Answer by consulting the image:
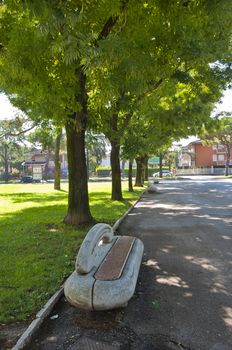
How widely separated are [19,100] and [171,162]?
3375 inches

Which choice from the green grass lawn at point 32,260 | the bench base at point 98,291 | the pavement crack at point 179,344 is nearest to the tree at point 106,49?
the green grass lawn at point 32,260

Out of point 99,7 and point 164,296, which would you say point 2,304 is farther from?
point 99,7

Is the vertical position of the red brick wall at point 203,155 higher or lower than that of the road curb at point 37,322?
higher

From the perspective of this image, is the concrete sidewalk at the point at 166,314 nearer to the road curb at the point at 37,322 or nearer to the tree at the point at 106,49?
the road curb at the point at 37,322

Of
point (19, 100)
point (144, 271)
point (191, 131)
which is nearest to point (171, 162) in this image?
point (191, 131)

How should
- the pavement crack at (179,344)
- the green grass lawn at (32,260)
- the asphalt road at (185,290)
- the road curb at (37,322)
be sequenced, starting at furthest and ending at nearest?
the green grass lawn at (32,260) → the asphalt road at (185,290) → the road curb at (37,322) → the pavement crack at (179,344)

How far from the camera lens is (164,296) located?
210 inches

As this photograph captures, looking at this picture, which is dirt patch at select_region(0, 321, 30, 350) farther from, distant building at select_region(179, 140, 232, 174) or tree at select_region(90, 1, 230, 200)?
distant building at select_region(179, 140, 232, 174)

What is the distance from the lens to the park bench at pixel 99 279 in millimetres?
4484

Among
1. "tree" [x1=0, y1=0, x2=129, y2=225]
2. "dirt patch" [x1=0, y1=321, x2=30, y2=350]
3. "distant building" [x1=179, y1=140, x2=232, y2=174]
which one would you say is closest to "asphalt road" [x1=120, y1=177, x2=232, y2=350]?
"dirt patch" [x1=0, y1=321, x2=30, y2=350]

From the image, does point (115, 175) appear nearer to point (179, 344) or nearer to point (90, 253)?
point (90, 253)

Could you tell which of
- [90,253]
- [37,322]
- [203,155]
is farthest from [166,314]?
[203,155]

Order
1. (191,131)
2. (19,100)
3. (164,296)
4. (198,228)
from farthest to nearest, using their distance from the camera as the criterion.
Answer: (191,131) → (19,100) → (198,228) → (164,296)

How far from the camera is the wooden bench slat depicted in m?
4.77
